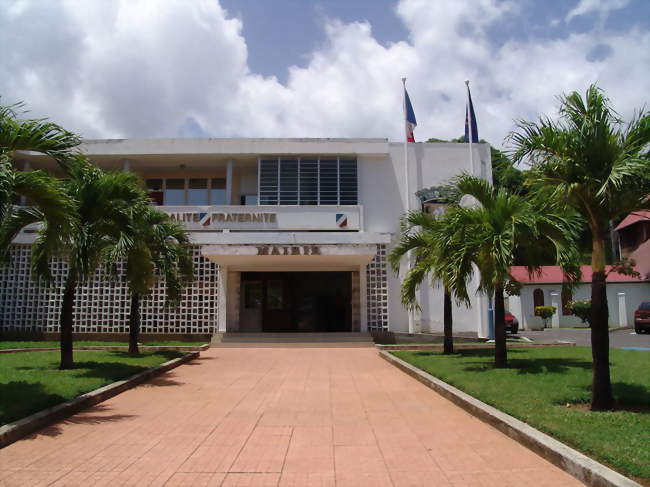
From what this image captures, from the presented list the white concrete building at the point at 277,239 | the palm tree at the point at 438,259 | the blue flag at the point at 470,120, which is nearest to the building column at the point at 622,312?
the white concrete building at the point at 277,239

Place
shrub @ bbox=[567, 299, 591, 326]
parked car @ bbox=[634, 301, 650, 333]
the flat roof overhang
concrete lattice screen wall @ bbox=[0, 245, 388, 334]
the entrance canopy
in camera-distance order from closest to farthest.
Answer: the entrance canopy
the flat roof overhang
concrete lattice screen wall @ bbox=[0, 245, 388, 334]
parked car @ bbox=[634, 301, 650, 333]
shrub @ bbox=[567, 299, 591, 326]

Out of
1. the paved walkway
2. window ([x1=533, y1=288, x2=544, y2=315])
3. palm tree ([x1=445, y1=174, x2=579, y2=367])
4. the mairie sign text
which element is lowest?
the paved walkway

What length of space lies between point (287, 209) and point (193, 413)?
13829 mm

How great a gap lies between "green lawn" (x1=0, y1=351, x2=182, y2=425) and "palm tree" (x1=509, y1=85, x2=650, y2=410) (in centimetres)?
700

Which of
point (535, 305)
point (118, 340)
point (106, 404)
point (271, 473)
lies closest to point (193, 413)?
point (106, 404)

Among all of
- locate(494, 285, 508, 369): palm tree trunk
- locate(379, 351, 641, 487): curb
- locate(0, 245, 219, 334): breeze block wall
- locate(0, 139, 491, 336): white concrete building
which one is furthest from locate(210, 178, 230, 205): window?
locate(379, 351, 641, 487): curb

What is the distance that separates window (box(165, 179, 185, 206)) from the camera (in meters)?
23.6

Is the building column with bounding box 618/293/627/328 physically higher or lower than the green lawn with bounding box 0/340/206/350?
higher

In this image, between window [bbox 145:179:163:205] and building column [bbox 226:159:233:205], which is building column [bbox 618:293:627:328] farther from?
window [bbox 145:179:163:205]

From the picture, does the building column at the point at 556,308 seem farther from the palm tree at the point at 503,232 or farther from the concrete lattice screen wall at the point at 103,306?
the palm tree at the point at 503,232

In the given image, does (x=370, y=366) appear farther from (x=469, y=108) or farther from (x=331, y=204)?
(x=469, y=108)

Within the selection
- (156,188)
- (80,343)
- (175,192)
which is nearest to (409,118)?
(175,192)

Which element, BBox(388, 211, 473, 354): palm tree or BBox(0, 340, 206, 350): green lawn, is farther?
BBox(0, 340, 206, 350): green lawn

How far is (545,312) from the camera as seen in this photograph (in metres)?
30.4
